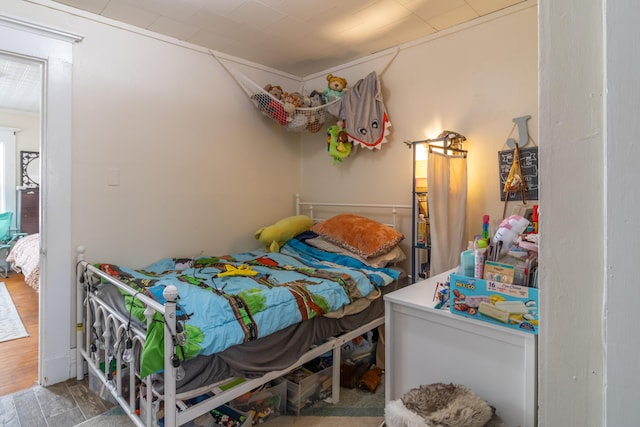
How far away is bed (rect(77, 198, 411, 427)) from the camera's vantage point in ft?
4.56

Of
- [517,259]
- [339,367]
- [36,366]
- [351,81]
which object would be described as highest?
[351,81]

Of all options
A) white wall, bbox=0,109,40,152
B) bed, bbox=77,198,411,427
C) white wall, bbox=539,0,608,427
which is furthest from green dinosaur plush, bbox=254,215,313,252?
white wall, bbox=0,109,40,152

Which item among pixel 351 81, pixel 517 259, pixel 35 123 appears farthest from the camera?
pixel 35 123

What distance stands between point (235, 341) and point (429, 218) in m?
1.46

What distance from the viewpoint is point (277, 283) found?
205cm

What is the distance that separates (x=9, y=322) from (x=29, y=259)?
2.69ft

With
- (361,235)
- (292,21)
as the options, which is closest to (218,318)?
(361,235)

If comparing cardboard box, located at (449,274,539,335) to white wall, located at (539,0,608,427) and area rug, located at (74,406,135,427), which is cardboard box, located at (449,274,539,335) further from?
area rug, located at (74,406,135,427)

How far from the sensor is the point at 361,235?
2.61m

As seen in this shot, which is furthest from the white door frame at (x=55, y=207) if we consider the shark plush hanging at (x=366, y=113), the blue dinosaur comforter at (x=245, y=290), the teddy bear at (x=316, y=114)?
the shark plush hanging at (x=366, y=113)

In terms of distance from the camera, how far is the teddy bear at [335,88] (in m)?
2.93

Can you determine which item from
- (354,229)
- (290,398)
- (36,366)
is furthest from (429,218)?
(36,366)

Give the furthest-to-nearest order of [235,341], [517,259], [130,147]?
[130,147] < [235,341] < [517,259]

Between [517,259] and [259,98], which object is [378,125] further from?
[517,259]
